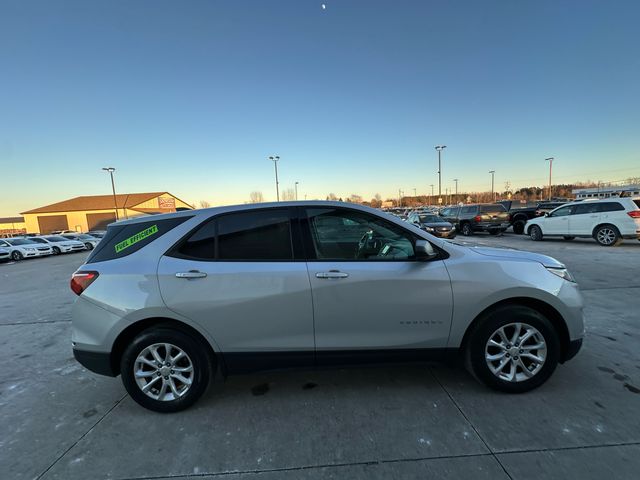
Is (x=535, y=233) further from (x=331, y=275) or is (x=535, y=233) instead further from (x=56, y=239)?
(x=56, y=239)

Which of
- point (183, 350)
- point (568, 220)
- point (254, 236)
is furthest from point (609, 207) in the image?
point (183, 350)

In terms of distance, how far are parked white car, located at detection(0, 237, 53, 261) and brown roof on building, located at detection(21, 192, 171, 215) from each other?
46668 mm

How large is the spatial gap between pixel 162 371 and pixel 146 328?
1.30 feet

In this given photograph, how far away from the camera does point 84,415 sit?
292 cm

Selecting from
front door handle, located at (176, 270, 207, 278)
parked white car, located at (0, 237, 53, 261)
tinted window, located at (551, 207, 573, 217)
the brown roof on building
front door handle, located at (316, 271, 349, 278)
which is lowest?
parked white car, located at (0, 237, 53, 261)

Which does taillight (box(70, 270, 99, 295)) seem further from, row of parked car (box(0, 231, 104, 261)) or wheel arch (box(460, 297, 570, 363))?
row of parked car (box(0, 231, 104, 261))

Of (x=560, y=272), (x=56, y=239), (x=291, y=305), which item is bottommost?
(x=56, y=239)

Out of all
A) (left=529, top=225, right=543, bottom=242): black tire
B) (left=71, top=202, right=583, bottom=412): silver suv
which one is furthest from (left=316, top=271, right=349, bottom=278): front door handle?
(left=529, top=225, right=543, bottom=242): black tire

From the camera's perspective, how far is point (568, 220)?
44.4ft

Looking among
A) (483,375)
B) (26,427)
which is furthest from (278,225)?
(26,427)

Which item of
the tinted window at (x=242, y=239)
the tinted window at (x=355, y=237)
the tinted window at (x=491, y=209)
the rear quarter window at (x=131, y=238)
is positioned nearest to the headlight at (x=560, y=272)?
the tinted window at (x=355, y=237)

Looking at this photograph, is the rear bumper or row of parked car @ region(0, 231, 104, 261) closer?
the rear bumper

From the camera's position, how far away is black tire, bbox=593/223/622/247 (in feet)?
39.7

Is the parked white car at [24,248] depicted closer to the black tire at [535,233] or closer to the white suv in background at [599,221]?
the black tire at [535,233]
